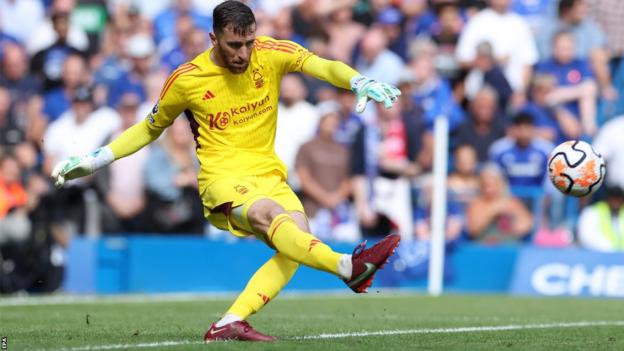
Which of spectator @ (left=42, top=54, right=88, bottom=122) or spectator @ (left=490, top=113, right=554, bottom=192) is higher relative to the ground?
spectator @ (left=42, top=54, right=88, bottom=122)

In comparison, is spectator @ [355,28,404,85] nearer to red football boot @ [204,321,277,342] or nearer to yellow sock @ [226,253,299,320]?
yellow sock @ [226,253,299,320]

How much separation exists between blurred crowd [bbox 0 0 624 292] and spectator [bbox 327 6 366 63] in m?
0.03

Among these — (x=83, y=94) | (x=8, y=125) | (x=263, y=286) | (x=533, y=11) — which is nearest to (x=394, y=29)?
(x=533, y=11)

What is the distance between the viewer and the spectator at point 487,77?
18.4 meters

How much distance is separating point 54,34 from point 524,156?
7.66 metres

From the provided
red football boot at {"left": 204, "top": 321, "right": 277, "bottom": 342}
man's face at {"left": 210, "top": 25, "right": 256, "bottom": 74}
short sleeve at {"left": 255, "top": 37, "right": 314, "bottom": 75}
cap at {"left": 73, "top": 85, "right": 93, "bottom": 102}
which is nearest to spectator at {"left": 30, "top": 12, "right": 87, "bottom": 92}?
cap at {"left": 73, "top": 85, "right": 93, "bottom": 102}

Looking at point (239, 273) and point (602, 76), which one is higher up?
point (602, 76)

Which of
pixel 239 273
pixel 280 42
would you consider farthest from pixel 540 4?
pixel 280 42

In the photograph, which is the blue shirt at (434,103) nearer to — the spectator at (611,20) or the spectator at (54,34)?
the spectator at (611,20)

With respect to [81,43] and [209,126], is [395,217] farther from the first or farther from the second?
[209,126]

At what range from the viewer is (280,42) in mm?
8602

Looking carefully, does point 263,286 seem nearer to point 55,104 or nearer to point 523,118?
point 523,118

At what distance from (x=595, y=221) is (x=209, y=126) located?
8.95m

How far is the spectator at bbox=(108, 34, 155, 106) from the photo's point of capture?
60.6ft
